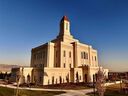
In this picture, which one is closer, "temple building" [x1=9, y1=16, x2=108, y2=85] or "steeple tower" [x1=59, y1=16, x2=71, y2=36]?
"temple building" [x1=9, y1=16, x2=108, y2=85]

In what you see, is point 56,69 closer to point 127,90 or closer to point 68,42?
point 68,42

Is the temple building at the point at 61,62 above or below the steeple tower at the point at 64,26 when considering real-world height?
below

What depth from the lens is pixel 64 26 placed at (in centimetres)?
6112

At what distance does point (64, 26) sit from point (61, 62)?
1513 centimetres

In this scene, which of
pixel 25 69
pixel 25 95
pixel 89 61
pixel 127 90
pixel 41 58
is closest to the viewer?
pixel 25 95

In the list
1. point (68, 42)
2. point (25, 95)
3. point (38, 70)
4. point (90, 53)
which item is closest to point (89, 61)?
point (90, 53)

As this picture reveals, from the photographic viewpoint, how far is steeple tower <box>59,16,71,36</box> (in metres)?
60.8

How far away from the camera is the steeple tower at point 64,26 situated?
60.8 metres

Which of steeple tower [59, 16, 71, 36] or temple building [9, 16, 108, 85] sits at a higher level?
steeple tower [59, 16, 71, 36]

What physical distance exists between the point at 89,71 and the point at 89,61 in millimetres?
11736

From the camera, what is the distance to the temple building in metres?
48.2

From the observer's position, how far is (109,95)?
2920 centimetres

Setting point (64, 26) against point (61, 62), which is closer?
point (61, 62)

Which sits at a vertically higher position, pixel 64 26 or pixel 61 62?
pixel 64 26
